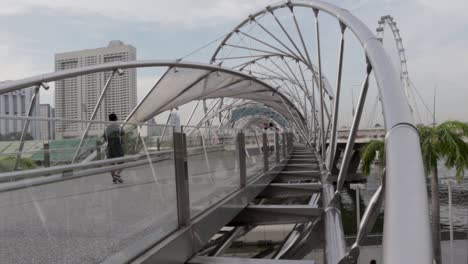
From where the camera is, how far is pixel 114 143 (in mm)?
4742

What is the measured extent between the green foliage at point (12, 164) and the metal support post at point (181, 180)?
7.09 ft

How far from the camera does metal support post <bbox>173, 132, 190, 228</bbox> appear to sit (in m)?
5.58

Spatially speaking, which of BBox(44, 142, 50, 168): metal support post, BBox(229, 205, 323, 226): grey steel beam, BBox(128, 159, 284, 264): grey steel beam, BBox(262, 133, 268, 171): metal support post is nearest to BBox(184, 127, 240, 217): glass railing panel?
BBox(128, 159, 284, 264): grey steel beam

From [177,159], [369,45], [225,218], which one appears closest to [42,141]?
[177,159]

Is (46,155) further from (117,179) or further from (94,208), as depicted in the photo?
(117,179)

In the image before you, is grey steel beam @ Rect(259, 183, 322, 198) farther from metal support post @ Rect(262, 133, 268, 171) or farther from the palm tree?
the palm tree

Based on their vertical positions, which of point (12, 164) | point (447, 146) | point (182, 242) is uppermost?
point (12, 164)

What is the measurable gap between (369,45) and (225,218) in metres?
4.32

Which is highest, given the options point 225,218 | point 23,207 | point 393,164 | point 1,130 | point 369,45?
point 369,45

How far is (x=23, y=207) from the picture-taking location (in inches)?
129

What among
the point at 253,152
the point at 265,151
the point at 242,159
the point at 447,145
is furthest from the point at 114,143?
the point at 447,145

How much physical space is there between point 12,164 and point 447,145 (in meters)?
25.7

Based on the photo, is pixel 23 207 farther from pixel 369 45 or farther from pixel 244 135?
pixel 244 135

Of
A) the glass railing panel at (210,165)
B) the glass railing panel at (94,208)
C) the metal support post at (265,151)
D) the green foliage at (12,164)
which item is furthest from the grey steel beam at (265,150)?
the green foliage at (12,164)
